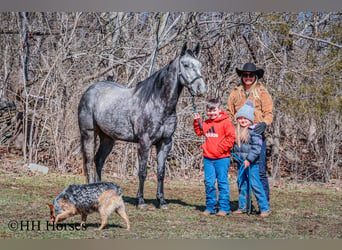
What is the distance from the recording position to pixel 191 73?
6379 mm

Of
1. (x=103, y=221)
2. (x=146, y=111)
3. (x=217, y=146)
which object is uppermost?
(x=146, y=111)

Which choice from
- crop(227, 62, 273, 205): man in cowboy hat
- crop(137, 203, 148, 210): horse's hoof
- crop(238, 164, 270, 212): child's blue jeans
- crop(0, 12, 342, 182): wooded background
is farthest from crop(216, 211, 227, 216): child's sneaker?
crop(0, 12, 342, 182): wooded background

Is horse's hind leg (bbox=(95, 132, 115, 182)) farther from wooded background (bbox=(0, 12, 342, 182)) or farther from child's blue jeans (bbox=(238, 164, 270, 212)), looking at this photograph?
wooded background (bbox=(0, 12, 342, 182))

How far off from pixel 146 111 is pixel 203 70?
4.12m

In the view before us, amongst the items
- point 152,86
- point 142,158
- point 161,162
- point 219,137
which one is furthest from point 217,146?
point 152,86

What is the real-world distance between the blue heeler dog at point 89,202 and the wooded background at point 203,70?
16.4 ft

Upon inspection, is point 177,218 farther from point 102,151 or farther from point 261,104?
point 102,151

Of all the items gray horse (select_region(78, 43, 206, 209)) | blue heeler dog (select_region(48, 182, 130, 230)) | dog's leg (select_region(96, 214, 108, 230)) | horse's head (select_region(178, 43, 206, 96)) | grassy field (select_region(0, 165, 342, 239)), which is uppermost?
horse's head (select_region(178, 43, 206, 96))

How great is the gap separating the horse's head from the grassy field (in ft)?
5.76

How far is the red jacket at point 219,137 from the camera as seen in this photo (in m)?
6.18

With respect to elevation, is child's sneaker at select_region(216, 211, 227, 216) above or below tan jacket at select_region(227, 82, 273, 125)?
below

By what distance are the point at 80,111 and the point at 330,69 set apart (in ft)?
18.2

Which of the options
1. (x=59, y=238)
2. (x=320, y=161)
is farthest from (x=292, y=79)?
(x=59, y=238)

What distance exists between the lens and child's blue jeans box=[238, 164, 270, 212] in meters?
6.48
